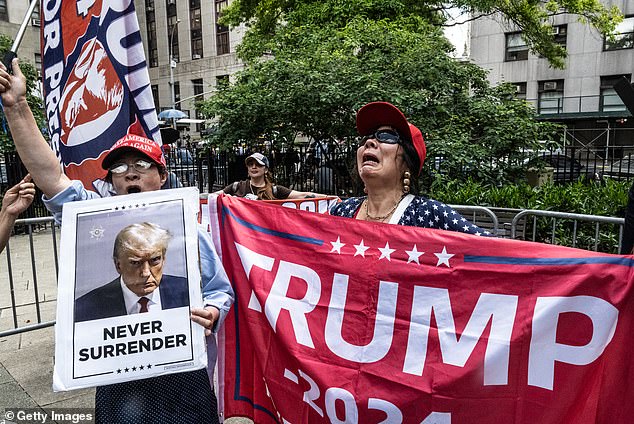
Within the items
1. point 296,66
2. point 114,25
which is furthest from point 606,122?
point 114,25

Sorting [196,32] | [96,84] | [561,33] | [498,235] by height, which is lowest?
[498,235]

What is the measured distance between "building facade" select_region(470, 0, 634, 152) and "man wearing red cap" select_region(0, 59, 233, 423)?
100ft

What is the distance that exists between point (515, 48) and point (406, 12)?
24.1m

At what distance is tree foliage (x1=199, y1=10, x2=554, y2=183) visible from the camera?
8.57m

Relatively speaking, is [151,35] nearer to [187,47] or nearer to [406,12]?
[187,47]

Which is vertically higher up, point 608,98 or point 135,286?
point 608,98

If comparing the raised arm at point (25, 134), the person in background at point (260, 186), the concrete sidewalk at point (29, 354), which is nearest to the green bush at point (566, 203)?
the person in background at point (260, 186)

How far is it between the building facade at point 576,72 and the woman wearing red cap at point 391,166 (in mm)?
29590

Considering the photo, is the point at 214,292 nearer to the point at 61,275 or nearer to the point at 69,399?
the point at 61,275

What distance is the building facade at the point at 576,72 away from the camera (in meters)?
30.2

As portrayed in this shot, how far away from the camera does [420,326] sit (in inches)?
87.5

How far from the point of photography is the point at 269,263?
8.64ft

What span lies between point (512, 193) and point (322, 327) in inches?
191

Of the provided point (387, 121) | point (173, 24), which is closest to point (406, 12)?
point (387, 121)
